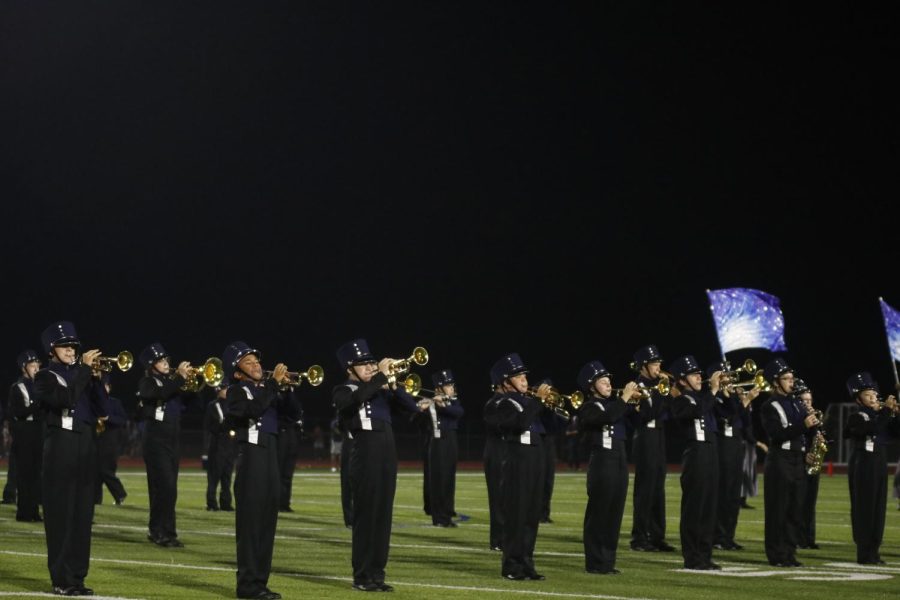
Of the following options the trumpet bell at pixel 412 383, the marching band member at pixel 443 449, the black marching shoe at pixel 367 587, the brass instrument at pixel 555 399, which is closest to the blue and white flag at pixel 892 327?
the marching band member at pixel 443 449

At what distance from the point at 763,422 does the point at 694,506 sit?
187 cm

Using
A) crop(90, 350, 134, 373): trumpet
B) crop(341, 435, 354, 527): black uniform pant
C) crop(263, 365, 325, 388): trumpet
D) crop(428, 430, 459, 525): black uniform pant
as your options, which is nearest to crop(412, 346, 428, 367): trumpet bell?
crop(263, 365, 325, 388): trumpet

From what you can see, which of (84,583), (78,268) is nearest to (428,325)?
(78,268)

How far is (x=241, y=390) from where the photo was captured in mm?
12117

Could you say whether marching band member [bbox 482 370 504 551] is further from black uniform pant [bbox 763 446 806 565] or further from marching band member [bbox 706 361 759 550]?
black uniform pant [bbox 763 446 806 565]

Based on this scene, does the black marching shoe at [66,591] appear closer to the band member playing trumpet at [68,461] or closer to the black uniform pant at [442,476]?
the band member playing trumpet at [68,461]

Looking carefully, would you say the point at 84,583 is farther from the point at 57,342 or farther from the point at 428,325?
the point at 428,325

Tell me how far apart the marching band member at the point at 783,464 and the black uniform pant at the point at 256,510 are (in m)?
6.24

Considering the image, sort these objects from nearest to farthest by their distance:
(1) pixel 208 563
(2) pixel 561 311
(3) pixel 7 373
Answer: (1) pixel 208 563 → (3) pixel 7 373 → (2) pixel 561 311

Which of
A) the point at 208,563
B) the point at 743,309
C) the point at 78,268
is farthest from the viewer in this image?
the point at 78,268

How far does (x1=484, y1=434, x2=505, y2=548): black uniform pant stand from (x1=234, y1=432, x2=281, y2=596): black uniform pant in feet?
18.0

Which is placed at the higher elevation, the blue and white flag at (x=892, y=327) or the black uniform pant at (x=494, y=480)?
the blue and white flag at (x=892, y=327)

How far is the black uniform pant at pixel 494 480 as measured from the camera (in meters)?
17.2

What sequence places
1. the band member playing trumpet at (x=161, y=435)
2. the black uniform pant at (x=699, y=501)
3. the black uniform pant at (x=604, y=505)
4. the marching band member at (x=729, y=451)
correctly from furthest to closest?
the band member playing trumpet at (x=161, y=435) → the marching band member at (x=729, y=451) → the black uniform pant at (x=699, y=501) → the black uniform pant at (x=604, y=505)
